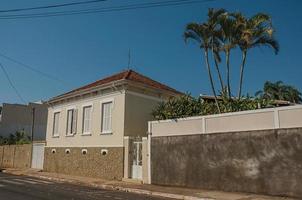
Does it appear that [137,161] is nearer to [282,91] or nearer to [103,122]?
[103,122]

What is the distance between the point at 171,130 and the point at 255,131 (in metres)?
4.99

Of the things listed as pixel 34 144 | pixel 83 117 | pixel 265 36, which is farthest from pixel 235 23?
pixel 34 144

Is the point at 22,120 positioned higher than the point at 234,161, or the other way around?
the point at 22,120

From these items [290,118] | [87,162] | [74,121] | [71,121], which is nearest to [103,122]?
[87,162]

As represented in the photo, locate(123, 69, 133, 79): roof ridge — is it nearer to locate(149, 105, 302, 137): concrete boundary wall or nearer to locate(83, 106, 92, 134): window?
locate(83, 106, 92, 134): window

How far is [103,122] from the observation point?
933 inches

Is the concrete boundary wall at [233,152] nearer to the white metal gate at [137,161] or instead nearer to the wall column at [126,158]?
the white metal gate at [137,161]

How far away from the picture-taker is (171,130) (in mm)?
18641

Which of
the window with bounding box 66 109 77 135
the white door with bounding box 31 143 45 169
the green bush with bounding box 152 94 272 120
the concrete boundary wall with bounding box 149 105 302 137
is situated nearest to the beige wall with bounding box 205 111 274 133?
the concrete boundary wall with bounding box 149 105 302 137

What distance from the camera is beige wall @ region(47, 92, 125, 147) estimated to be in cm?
2228

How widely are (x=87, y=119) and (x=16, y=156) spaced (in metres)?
13.5

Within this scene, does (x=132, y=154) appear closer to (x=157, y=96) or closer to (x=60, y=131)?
(x=157, y=96)

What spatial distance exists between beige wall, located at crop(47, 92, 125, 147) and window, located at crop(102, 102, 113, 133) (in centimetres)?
32

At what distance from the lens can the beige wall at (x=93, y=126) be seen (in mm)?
22281
